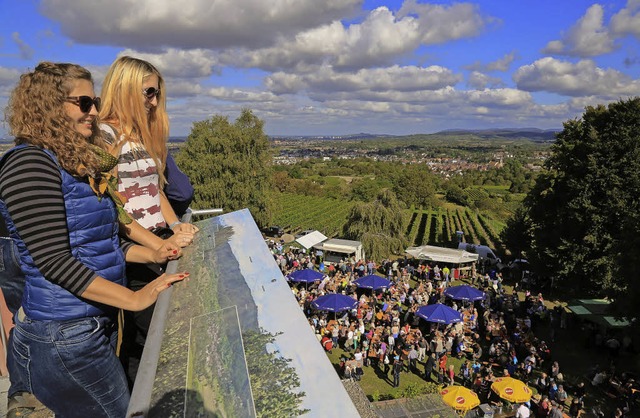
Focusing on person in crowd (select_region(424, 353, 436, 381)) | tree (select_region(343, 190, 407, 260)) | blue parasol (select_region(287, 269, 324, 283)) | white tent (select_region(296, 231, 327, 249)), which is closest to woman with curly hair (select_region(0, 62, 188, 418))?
person in crowd (select_region(424, 353, 436, 381))

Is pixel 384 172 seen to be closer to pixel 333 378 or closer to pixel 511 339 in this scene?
pixel 511 339

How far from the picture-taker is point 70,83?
5.68 feet

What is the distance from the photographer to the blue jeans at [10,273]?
1.92 meters

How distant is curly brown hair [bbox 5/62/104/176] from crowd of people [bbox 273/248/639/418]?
36.8 feet

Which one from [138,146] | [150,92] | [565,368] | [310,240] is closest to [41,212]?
[138,146]

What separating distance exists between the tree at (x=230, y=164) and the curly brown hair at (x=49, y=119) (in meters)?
27.2

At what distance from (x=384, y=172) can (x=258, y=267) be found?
115 meters

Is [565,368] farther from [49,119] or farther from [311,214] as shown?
[311,214]

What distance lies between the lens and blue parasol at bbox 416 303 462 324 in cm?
1416

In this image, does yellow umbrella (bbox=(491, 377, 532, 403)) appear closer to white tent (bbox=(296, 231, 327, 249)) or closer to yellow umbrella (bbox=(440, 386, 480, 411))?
yellow umbrella (bbox=(440, 386, 480, 411))

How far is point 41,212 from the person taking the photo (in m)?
1.51

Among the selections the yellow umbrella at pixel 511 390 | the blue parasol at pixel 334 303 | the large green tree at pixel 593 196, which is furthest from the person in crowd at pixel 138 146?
the large green tree at pixel 593 196

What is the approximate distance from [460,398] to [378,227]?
18.6 m

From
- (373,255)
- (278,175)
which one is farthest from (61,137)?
(278,175)
